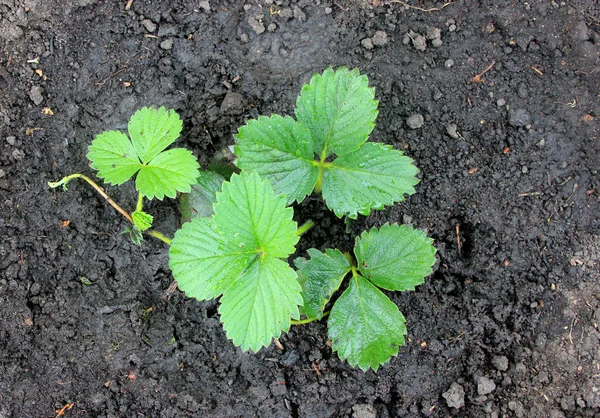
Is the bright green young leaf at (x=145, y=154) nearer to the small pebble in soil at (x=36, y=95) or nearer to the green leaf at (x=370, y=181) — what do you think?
the small pebble in soil at (x=36, y=95)

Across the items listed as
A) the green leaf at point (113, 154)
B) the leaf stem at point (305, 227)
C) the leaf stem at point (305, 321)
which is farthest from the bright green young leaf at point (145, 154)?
the leaf stem at point (305, 321)

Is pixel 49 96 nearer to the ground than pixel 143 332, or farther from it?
farther from it

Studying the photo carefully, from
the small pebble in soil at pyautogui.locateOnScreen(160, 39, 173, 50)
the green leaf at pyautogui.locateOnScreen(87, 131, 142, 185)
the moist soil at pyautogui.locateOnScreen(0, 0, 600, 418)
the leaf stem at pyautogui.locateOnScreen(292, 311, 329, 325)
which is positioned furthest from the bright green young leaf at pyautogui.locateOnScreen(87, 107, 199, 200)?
the leaf stem at pyautogui.locateOnScreen(292, 311, 329, 325)

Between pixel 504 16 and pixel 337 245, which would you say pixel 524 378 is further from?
pixel 504 16

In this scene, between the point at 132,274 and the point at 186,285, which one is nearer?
the point at 186,285

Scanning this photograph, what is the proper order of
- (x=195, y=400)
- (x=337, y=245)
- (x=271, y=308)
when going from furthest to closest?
(x=337, y=245) → (x=195, y=400) → (x=271, y=308)

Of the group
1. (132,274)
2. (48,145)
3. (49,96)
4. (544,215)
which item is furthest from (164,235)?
(544,215)
